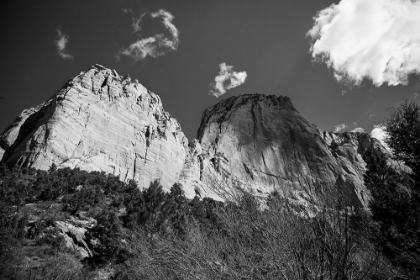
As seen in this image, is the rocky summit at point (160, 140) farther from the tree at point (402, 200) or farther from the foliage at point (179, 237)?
the tree at point (402, 200)

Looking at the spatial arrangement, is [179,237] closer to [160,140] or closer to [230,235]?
[230,235]

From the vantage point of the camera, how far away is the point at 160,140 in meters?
59.0

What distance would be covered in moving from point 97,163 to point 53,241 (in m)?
31.6

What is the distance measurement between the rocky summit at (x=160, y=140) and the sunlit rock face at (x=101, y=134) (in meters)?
0.18

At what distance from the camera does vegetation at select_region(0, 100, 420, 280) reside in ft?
13.4

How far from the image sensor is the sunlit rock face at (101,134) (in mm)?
43438

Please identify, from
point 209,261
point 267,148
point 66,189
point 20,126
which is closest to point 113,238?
point 209,261

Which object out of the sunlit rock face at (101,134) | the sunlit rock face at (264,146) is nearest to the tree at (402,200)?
the sunlit rock face at (101,134)

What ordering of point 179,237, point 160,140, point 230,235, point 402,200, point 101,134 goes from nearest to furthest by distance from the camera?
point 230,235, point 179,237, point 402,200, point 101,134, point 160,140

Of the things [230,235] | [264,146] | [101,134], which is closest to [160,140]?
[101,134]

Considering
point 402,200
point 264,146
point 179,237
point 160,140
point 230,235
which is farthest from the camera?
point 264,146

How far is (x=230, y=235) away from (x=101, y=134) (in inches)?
2033

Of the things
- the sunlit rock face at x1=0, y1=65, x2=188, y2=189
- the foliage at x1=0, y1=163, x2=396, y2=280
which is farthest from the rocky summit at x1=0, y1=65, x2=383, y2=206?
the foliage at x1=0, y1=163, x2=396, y2=280

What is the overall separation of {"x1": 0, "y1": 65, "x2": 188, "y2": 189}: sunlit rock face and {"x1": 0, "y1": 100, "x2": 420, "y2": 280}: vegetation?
17.3 m
